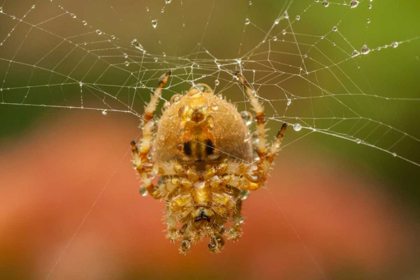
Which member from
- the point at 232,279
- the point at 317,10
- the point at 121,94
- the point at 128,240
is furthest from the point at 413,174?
the point at 121,94

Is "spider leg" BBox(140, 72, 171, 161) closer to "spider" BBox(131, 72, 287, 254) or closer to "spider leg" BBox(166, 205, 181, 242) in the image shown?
"spider" BBox(131, 72, 287, 254)

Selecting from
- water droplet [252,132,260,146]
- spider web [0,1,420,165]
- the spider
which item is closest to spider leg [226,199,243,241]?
the spider

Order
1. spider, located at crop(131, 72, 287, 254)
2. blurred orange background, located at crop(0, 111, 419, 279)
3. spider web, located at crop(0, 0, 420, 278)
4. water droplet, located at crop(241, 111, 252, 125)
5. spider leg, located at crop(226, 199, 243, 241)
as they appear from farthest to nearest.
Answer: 1. spider web, located at crop(0, 0, 420, 278)
2. blurred orange background, located at crop(0, 111, 419, 279)
3. spider leg, located at crop(226, 199, 243, 241)
4. water droplet, located at crop(241, 111, 252, 125)
5. spider, located at crop(131, 72, 287, 254)

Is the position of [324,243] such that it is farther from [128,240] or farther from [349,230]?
[128,240]

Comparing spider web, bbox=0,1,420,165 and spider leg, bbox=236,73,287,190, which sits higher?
spider web, bbox=0,1,420,165

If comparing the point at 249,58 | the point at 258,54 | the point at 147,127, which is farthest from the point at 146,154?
the point at 258,54

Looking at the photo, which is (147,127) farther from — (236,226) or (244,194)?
(236,226)
